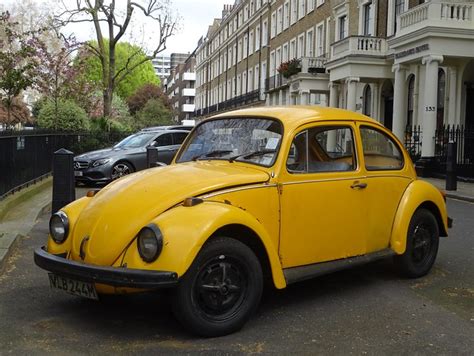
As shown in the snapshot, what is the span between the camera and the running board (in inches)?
186

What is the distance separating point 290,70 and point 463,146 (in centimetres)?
1766

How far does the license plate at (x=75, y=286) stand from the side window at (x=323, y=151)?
1.91 m

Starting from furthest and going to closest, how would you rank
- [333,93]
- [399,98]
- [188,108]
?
[188,108] → [333,93] → [399,98]

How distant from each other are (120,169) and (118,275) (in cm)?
1130

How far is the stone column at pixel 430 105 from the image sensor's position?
19.1 m

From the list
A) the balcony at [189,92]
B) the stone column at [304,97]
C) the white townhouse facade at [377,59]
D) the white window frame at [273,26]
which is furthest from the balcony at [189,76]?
the stone column at [304,97]

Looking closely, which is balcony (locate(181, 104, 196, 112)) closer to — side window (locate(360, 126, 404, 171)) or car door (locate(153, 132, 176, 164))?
car door (locate(153, 132, 176, 164))

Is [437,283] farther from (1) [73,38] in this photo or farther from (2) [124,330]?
(1) [73,38]

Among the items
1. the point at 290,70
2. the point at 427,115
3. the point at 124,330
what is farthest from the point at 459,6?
the point at 124,330

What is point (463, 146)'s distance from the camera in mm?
18781

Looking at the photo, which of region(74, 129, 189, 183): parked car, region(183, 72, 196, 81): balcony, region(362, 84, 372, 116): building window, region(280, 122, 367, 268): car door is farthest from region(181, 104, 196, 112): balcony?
region(280, 122, 367, 268): car door

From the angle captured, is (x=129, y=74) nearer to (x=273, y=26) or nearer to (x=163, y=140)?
(x=273, y=26)

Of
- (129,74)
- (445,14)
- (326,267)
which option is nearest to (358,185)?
(326,267)

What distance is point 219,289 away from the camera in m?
4.24
